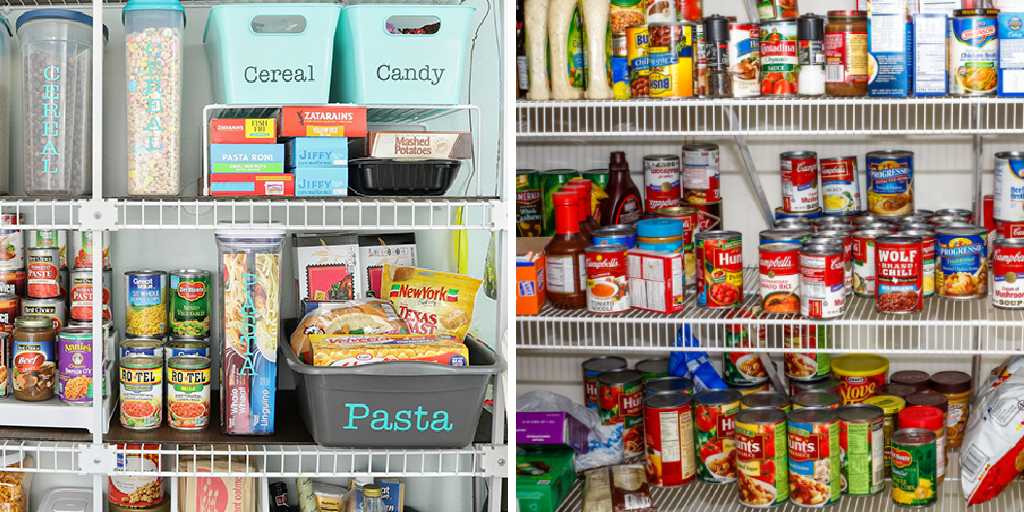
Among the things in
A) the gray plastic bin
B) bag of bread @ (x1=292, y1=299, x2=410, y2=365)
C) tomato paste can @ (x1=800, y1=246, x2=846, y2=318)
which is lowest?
the gray plastic bin

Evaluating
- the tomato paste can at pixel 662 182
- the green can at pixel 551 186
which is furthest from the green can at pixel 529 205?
the tomato paste can at pixel 662 182

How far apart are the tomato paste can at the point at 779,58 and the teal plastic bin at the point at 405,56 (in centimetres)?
72

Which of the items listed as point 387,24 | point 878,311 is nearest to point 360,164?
point 387,24

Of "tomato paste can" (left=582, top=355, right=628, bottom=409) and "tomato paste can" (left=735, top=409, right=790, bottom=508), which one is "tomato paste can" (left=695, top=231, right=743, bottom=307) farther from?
"tomato paste can" (left=582, top=355, right=628, bottom=409)

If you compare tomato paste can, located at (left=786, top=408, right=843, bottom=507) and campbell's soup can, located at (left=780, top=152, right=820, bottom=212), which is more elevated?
campbell's soup can, located at (left=780, top=152, right=820, bottom=212)

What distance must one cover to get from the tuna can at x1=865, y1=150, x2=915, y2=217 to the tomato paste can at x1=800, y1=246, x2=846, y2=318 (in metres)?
0.29

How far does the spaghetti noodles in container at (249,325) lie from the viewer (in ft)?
4.72

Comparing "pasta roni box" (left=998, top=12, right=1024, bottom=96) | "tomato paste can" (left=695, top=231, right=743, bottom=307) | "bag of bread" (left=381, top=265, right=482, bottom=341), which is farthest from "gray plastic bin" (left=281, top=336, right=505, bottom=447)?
"pasta roni box" (left=998, top=12, right=1024, bottom=96)

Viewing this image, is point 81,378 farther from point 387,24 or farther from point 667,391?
point 667,391

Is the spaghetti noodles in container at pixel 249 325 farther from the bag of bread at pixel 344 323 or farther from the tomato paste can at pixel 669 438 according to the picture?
the tomato paste can at pixel 669 438

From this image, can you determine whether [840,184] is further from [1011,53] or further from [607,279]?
[607,279]

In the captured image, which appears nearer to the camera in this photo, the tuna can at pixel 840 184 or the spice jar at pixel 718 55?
the spice jar at pixel 718 55

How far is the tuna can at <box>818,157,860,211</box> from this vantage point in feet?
6.72

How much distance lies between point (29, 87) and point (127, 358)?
0.47 m
